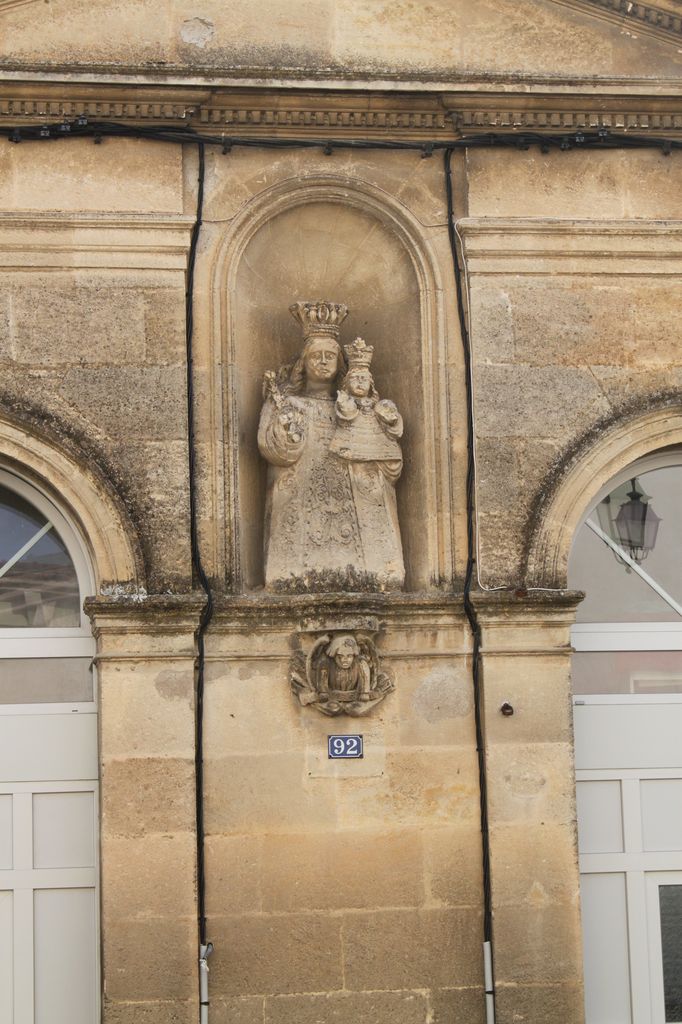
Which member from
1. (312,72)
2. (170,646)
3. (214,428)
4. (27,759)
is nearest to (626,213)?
(312,72)

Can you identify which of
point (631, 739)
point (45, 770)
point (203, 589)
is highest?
point (203, 589)

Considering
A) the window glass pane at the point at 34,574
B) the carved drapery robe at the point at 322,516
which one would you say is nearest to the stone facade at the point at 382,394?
the carved drapery robe at the point at 322,516

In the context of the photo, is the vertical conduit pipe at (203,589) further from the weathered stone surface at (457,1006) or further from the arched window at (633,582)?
the arched window at (633,582)

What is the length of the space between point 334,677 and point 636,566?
2.01 meters

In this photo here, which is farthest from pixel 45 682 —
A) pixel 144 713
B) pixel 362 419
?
pixel 362 419

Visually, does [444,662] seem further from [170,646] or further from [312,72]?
[312,72]

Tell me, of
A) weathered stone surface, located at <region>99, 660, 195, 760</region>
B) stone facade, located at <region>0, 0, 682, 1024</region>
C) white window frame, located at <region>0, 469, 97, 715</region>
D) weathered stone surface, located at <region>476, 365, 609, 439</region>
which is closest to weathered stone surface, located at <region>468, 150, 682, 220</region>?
stone facade, located at <region>0, 0, 682, 1024</region>

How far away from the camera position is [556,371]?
35.2ft

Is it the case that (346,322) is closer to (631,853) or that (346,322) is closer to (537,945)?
(631,853)

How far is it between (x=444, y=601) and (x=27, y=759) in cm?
239

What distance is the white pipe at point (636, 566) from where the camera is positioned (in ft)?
36.3

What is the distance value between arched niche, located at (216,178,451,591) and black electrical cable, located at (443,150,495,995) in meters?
0.13

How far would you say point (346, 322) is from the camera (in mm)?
10961

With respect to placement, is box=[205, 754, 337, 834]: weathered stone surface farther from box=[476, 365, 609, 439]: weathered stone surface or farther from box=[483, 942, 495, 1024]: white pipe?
box=[476, 365, 609, 439]: weathered stone surface
